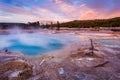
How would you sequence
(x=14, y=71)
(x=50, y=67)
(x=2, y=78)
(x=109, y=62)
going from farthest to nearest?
(x=109, y=62)
(x=50, y=67)
(x=14, y=71)
(x=2, y=78)

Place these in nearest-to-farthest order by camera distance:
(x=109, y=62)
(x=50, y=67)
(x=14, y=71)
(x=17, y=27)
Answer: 1. (x=14, y=71)
2. (x=50, y=67)
3. (x=109, y=62)
4. (x=17, y=27)

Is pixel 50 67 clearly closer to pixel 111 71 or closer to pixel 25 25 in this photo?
pixel 111 71

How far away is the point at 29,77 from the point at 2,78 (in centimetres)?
85

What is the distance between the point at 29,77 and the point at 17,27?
71.3 ft

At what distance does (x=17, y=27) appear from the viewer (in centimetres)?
2542

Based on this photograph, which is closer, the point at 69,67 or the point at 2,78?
the point at 2,78

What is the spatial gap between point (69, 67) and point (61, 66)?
0.34 m

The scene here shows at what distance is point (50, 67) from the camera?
580cm

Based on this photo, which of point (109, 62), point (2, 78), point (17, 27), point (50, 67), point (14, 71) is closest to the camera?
point (2, 78)

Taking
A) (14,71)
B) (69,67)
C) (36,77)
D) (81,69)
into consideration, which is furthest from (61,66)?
(14,71)

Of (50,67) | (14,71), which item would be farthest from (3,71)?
(50,67)

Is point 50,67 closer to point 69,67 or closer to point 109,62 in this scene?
point 69,67

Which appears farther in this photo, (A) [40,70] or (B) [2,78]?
(A) [40,70]

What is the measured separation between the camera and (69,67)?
19.1ft
